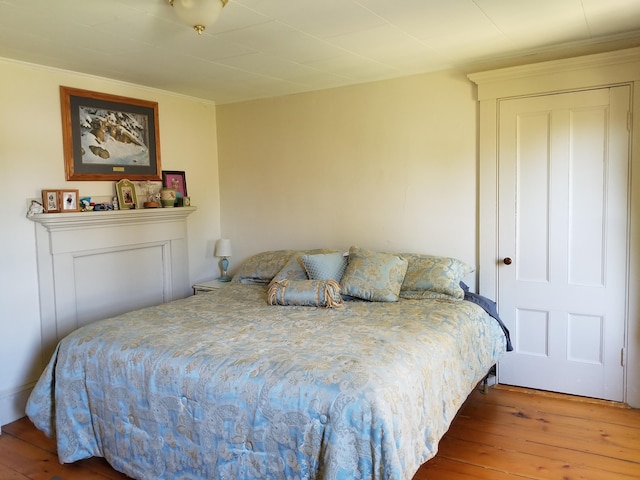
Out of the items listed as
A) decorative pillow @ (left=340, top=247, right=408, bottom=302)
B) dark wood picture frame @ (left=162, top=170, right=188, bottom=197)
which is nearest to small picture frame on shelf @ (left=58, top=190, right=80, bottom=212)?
dark wood picture frame @ (left=162, top=170, right=188, bottom=197)

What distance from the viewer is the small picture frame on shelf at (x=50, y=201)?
328cm

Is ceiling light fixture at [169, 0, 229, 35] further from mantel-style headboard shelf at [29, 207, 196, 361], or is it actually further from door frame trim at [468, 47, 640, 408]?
door frame trim at [468, 47, 640, 408]

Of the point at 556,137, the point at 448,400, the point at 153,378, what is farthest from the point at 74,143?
the point at 556,137

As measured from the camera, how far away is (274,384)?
1.99 metres

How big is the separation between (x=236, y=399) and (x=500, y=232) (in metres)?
2.21

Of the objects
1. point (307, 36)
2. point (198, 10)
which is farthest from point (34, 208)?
point (307, 36)

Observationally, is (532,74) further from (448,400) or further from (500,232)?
(448,400)

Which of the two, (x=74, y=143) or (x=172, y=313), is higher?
(x=74, y=143)

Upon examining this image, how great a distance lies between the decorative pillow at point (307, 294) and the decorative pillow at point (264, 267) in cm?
67

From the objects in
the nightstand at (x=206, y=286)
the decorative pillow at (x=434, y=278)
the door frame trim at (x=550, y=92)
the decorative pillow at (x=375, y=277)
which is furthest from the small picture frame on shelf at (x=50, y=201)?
the door frame trim at (x=550, y=92)

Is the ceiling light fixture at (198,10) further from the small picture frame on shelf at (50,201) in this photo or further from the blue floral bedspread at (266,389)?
the small picture frame on shelf at (50,201)

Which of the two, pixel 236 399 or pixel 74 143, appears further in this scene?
pixel 74 143

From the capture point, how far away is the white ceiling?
7.81 feet

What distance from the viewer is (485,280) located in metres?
3.53
